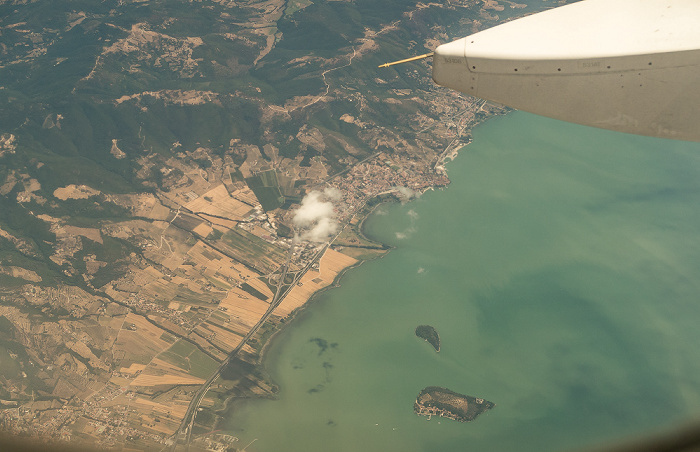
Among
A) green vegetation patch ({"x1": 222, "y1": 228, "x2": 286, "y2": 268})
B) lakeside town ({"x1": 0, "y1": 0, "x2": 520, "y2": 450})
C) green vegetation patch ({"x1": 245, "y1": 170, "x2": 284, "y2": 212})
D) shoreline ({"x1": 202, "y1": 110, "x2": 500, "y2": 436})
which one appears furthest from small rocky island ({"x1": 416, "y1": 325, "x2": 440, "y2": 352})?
green vegetation patch ({"x1": 245, "y1": 170, "x2": 284, "y2": 212})

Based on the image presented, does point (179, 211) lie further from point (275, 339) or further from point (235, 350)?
point (275, 339)

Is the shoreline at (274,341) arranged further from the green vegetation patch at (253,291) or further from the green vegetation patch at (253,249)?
the green vegetation patch at (253,249)

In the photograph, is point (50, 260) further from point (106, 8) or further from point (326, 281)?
point (106, 8)

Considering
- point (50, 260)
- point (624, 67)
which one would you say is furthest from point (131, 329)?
point (624, 67)

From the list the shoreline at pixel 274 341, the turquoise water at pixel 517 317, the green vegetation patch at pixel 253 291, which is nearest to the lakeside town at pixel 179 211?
the green vegetation patch at pixel 253 291

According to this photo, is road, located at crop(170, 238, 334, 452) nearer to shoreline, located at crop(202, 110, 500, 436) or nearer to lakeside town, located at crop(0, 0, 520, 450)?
lakeside town, located at crop(0, 0, 520, 450)

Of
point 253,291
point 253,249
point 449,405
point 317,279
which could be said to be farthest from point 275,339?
point 449,405
